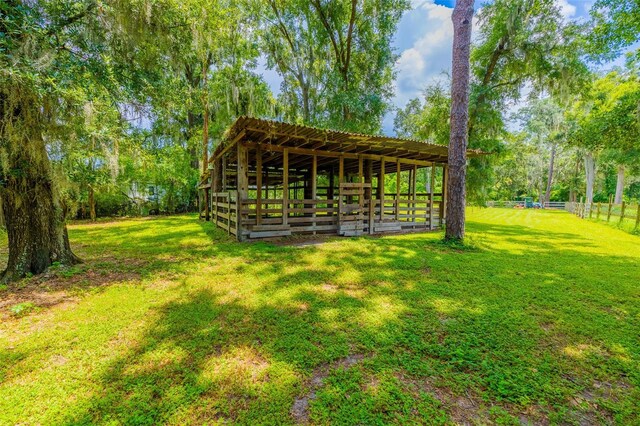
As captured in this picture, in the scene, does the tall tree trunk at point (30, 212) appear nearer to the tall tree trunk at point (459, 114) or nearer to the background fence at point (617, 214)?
the tall tree trunk at point (459, 114)

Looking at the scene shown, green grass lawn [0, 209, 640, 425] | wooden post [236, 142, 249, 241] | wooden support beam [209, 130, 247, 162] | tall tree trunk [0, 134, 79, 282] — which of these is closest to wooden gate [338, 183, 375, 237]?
wooden post [236, 142, 249, 241]

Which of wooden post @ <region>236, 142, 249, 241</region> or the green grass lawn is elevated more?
wooden post @ <region>236, 142, 249, 241</region>

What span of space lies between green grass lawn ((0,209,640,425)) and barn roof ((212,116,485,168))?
3035 mm

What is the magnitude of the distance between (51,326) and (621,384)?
15.7ft

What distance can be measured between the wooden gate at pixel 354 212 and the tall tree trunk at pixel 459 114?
2585mm

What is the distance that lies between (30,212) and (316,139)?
5.32 metres

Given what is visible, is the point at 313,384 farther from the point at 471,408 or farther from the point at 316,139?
the point at 316,139

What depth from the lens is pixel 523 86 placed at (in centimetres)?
1186

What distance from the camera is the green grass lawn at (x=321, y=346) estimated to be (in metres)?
1.60

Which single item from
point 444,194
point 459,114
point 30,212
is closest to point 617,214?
point 444,194

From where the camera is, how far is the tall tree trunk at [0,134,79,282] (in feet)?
11.8

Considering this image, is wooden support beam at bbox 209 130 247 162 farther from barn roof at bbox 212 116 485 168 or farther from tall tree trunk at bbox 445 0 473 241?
tall tree trunk at bbox 445 0 473 241

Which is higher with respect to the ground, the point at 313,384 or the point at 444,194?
the point at 444,194

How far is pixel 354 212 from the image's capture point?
820 centimetres
